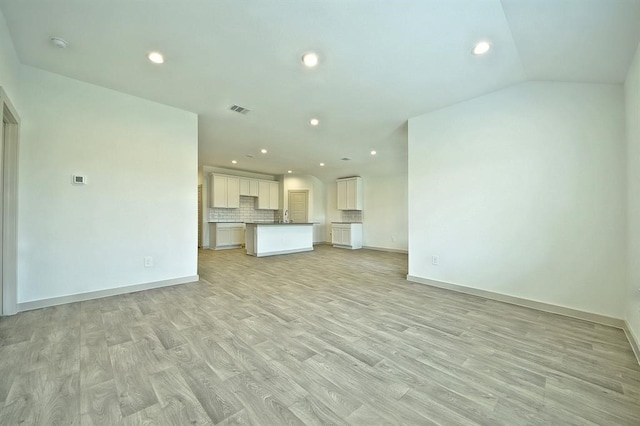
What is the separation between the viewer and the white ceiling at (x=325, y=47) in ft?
6.38

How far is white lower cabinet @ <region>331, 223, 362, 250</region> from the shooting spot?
847 centimetres

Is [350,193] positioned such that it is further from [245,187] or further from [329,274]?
[329,274]

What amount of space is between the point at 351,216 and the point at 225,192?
458cm

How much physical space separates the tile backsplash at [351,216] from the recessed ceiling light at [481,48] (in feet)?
22.1

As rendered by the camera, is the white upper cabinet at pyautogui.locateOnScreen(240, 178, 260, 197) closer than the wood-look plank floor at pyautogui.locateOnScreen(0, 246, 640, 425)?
No

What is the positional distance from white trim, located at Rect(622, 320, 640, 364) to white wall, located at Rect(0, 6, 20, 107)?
577 centimetres

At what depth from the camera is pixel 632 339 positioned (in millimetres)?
2076

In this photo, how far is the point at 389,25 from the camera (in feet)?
6.95

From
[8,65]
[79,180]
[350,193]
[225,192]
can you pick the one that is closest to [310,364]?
[79,180]

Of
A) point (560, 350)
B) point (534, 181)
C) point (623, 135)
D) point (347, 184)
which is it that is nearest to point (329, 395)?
point (560, 350)

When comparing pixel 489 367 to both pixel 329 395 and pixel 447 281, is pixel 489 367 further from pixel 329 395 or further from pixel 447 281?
pixel 447 281

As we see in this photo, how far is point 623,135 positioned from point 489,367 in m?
2.71

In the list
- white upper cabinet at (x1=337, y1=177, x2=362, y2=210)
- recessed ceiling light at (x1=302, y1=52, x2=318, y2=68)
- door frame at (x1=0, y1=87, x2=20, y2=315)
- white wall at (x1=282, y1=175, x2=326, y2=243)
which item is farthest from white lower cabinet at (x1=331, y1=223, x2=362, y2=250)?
door frame at (x1=0, y1=87, x2=20, y2=315)

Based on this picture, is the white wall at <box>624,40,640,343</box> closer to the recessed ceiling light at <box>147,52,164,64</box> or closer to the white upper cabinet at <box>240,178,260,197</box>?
the recessed ceiling light at <box>147,52,164,64</box>
